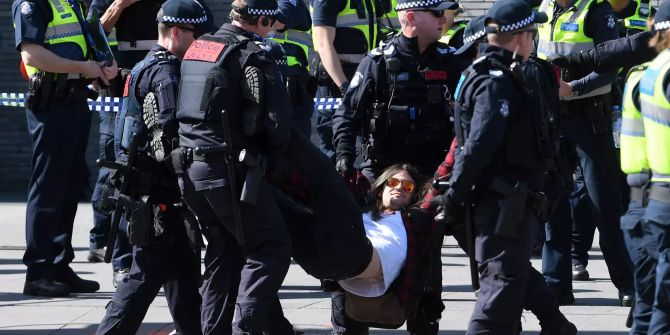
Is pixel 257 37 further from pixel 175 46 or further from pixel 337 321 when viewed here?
pixel 337 321

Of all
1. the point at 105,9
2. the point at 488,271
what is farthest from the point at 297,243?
the point at 105,9

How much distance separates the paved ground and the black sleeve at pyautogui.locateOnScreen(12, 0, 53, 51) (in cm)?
159

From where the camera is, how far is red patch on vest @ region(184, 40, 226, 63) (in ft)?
19.4

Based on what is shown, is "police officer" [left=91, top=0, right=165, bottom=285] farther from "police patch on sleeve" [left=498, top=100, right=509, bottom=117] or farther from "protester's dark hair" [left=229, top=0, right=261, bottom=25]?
"police patch on sleeve" [left=498, top=100, right=509, bottom=117]

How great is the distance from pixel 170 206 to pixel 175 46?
31.3 inches

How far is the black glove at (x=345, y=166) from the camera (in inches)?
267

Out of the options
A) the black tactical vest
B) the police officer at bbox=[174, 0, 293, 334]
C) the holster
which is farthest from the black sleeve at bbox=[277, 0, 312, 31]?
the holster

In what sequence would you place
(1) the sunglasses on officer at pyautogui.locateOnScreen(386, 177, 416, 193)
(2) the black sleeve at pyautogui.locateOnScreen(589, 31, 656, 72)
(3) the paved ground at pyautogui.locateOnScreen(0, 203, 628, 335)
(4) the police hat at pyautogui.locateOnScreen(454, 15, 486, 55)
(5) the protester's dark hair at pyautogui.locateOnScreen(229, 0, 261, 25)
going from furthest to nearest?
(2) the black sleeve at pyautogui.locateOnScreen(589, 31, 656, 72), (3) the paved ground at pyautogui.locateOnScreen(0, 203, 628, 335), (4) the police hat at pyautogui.locateOnScreen(454, 15, 486, 55), (1) the sunglasses on officer at pyautogui.locateOnScreen(386, 177, 416, 193), (5) the protester's dark hair at pyautogui.locateOnScreen(229, 0, 261, 25)

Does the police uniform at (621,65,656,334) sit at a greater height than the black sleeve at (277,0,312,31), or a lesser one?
lesser

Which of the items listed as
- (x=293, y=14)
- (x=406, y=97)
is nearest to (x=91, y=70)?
(x=293, y=14)

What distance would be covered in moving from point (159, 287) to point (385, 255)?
3.66ft

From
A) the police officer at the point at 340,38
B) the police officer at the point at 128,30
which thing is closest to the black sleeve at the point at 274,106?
the police officer at the point at 340,38

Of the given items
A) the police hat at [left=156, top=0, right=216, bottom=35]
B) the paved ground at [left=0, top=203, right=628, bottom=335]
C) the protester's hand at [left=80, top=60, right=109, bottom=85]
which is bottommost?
the paved ground at [left=0, top=203, right=628, bottom=335]

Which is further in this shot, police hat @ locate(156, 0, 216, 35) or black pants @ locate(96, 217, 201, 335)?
police hat @ locate(156, 0, 216, 35)
